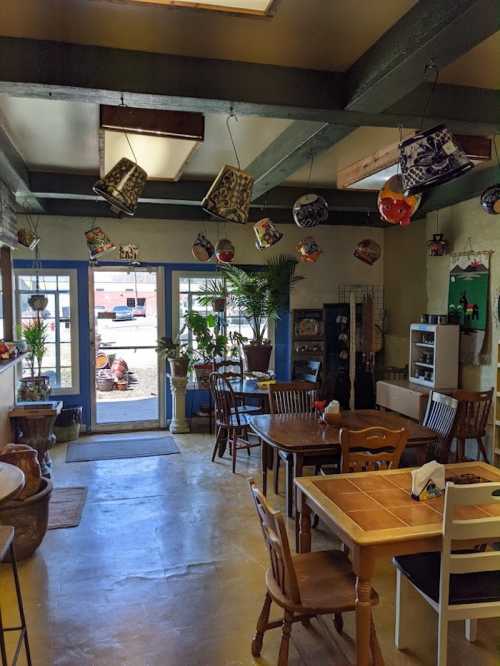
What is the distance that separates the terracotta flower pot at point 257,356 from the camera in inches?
247

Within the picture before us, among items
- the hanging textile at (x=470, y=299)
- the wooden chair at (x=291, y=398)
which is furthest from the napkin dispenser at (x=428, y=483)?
Answer: the hanging textile at (x=470, y=299)

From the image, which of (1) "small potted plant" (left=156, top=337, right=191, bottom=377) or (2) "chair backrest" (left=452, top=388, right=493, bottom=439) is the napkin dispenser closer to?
(2) "chair backrest" (left=452, top=388, right=493, bottom=439)

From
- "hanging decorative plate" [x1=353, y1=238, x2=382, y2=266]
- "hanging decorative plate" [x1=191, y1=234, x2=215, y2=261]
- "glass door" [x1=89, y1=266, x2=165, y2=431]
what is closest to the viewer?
"hanging decorative plate" [x1=353, y1=238, x2=382, y2=266]

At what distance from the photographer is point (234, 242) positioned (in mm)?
6578

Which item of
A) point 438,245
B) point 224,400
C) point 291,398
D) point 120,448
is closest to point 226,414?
point 224,400

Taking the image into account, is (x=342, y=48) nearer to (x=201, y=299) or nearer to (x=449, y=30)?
(x=449, y=30)

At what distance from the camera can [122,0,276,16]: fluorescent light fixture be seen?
1964 mm

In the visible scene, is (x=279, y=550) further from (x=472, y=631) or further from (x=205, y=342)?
(x=205, y=342)

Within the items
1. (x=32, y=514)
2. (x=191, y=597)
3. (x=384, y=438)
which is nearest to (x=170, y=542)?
(x=191, y=597)

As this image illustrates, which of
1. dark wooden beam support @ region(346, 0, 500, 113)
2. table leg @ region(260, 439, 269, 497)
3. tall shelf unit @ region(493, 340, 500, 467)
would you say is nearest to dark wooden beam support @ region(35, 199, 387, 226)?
tall shelf unit @ region(493, 340, 500, 467)

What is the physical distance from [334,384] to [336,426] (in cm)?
304

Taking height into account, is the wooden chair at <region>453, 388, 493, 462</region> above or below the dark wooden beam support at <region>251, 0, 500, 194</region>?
below

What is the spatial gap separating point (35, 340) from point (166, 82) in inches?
161

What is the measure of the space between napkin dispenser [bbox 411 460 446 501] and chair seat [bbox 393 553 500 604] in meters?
0.28
